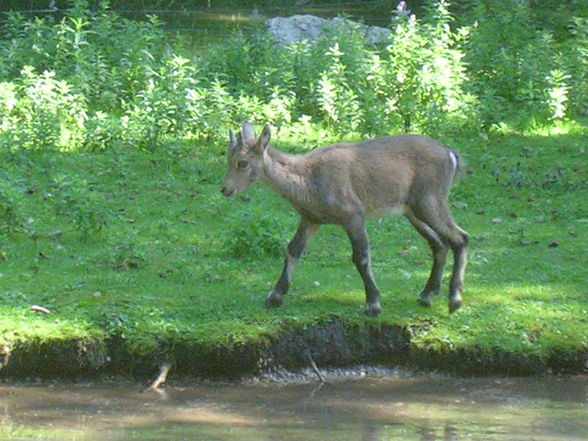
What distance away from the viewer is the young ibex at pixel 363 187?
10.2 metres

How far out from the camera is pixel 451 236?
1059cm

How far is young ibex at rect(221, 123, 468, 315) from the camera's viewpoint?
1022 centimetres

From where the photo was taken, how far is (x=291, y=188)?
10.2 meters

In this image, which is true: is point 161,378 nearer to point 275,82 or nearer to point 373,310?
point 373,310

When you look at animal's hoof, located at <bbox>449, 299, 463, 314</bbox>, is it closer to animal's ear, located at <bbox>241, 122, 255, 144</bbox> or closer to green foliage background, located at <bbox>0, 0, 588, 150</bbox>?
animal's ear, located at <bbox>241, 122, 255, 144</bbox>

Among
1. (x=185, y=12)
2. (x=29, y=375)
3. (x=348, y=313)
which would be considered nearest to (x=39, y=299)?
(x=29, y=375)

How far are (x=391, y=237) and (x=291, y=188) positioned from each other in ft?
8.97

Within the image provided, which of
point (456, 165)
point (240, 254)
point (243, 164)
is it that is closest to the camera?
point (243, 164)

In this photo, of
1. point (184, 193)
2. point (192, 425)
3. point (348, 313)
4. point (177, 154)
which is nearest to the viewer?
point (192, 425)

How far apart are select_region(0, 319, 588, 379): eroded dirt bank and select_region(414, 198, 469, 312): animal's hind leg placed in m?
0.69

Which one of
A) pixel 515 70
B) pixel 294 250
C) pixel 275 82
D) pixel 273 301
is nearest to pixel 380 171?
pixel 294 250

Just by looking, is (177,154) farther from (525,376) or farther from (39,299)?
(525,376)

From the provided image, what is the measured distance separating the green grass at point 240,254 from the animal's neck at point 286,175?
96 centimetres

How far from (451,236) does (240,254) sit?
7.58 ft
